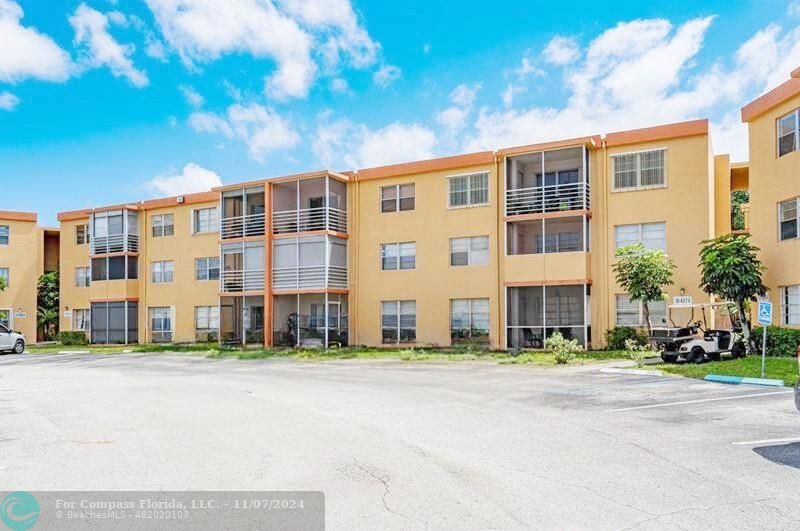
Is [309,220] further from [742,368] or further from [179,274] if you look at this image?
[742,368]

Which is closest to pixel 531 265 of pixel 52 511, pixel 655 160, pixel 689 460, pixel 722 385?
pixel 655 160

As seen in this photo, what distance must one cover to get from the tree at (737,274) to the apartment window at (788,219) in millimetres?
1140

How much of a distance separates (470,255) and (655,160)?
850cm

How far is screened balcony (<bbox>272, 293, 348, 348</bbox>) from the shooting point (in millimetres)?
31969

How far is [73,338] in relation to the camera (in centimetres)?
4119

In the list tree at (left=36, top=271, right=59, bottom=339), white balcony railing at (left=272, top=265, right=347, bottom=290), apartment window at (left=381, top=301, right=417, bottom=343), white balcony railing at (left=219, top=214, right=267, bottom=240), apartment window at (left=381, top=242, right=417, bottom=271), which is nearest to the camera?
apartment window at (left=381, top=301, right=417, bottom=343)

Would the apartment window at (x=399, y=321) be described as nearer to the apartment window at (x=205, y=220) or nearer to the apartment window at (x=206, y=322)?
the apartment window at (x=206, y=322)

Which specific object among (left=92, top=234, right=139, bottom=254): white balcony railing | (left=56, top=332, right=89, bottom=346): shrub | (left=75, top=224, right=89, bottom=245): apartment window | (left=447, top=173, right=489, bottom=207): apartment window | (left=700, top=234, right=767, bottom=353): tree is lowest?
(left=56, top=332, right=89, bottom=346): shrub

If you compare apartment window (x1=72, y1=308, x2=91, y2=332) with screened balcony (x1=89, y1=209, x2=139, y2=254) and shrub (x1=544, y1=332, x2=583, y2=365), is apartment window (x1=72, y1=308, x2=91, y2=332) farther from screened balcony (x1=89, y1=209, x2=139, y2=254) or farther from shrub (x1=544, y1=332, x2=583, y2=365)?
shrub (x1=544, y1=332, x2=583, y2=365)

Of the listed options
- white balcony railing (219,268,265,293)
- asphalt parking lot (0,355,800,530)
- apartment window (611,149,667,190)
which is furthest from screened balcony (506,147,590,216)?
white balcony railing (219,268,265,293)

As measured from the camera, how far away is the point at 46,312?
44969mm

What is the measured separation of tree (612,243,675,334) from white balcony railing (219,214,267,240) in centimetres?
1745

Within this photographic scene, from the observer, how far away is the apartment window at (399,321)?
100 feet

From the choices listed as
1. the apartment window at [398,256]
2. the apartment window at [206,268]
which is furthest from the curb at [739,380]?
the apartment window at [206,268]
